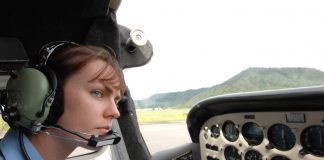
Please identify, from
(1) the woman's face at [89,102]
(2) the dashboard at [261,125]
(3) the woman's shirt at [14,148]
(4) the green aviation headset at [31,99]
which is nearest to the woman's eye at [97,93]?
(1) the woman's face at [89,102]

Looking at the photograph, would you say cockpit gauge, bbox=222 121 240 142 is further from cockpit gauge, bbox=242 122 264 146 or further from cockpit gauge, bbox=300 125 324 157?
cockpit gauge, bbox=300 125 324 157

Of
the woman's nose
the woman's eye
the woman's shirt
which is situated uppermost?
the woman's eye

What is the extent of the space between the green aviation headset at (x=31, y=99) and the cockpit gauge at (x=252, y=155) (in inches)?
61.0

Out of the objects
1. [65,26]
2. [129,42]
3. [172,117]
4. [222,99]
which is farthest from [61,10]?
[172,117]

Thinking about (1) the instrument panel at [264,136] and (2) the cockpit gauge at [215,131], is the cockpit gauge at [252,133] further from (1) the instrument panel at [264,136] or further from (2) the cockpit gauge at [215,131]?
(2) the cockpit gauge at [215,131]

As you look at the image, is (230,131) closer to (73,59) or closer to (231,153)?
(231,153)

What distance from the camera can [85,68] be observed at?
1.29 m

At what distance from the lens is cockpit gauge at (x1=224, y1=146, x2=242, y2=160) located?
2.50 metres

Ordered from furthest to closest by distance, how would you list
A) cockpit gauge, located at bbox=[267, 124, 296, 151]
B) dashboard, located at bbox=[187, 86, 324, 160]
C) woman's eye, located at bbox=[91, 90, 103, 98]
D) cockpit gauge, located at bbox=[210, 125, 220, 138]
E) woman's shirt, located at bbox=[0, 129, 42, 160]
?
1. cockpit gauge, located at bbox=[210, 125, 220, 138]
2. cockpit gauge, located at bbox=[267, 124, 296, 151]
3. dashboard, located at bbox=[187, 86, 324, 160]
4. woman's eye, located at bbox=[91, 90, 103, 98]
5. woman's shirt, located at bbox=[0, 129, 42, 160]

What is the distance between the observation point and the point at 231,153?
8.51ft

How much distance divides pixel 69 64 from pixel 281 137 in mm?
1453

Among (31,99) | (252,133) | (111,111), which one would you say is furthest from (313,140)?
(31,99)

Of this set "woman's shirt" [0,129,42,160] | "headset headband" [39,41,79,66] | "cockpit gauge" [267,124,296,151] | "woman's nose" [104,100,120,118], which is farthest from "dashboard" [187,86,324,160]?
"woman's shirt" [0,129,42,160]

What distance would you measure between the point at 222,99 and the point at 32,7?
4.12ft
